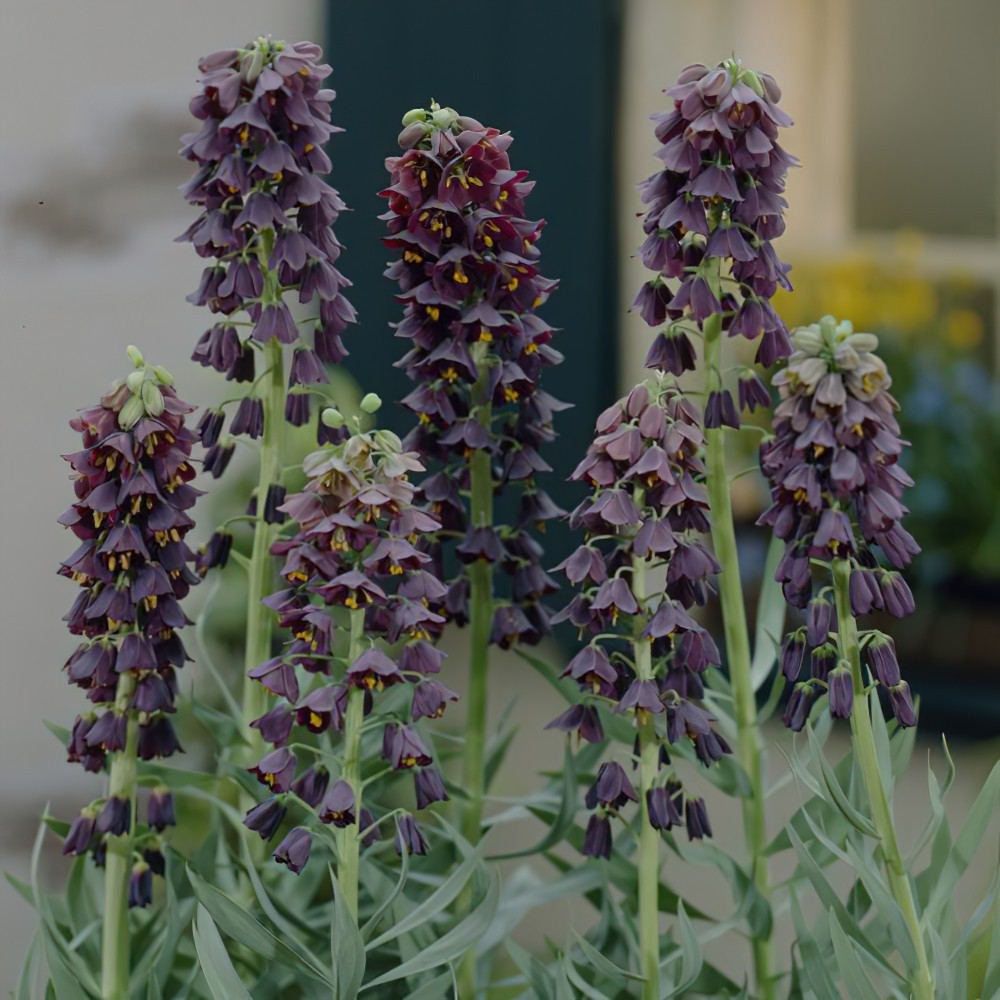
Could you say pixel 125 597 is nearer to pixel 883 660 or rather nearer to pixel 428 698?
pixel 428 698

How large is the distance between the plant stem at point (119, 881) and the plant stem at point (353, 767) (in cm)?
12

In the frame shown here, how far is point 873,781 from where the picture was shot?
57 centimetres

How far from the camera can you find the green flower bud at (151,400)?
58 cm

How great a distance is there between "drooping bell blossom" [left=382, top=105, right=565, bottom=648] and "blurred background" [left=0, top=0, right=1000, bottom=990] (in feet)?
2.42

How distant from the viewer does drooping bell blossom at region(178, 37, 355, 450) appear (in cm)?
59

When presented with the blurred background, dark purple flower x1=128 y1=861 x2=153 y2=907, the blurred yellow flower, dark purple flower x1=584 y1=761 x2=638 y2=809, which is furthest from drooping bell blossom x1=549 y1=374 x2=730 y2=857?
the blurred yellow flower

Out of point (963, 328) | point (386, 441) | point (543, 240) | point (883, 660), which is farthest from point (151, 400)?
point (963, 328)

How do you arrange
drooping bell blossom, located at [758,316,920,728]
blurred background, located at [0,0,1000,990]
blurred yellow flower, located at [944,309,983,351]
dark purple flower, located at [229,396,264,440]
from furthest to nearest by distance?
1. blurred yellow flower, located at [944,309,983,351]
2. blurred background, located at [0,0,1000,990]
3. dark purple flower, located at [229,396,264,440]
4. drooping bell blossom, located at [758,316,920,728]

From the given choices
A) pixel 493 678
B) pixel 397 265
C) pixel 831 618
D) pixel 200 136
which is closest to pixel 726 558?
pixel 831 618

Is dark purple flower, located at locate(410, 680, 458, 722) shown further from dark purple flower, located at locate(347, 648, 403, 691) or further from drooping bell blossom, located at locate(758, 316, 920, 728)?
drooping bell blossom, located at locate(758, 316, 920, 728)

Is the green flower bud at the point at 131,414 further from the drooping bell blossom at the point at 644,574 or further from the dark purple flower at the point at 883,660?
the dark purple flower at the point at 883,660

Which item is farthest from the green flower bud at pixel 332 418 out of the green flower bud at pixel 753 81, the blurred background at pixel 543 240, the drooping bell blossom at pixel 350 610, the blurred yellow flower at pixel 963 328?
the blurred yellow flower at pixel 963 328

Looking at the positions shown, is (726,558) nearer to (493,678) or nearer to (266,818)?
(266,818)

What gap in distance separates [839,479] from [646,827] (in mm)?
186
